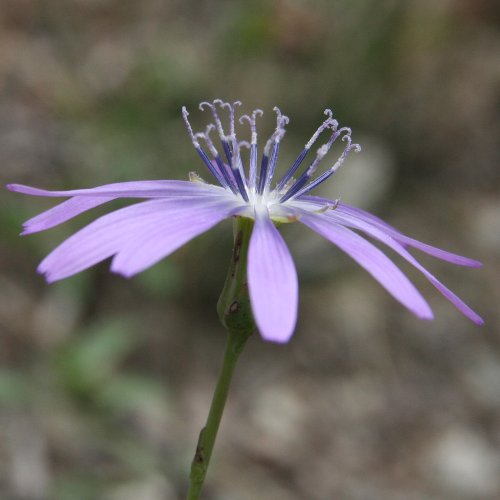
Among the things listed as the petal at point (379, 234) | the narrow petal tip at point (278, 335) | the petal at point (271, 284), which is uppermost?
the petal at point (379, 234)

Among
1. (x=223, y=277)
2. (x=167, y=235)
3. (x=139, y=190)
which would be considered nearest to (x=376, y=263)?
(x=167, y=235)

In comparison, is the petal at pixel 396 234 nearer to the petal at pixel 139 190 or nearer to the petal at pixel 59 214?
the petal at pixel 139 190

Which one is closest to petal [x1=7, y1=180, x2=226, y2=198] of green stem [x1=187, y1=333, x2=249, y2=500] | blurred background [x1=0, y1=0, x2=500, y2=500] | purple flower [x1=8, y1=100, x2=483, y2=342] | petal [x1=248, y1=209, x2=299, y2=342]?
purple flower [x1=8, y1=100, x2=483, y2=342]

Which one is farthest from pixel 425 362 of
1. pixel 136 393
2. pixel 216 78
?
pixel 216 78

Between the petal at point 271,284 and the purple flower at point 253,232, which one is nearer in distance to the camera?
the petal at point 271,284

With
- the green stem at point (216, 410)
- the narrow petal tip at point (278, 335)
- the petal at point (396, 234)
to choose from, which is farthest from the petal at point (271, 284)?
the petal at point (396, 234)

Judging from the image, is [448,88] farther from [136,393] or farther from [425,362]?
[136,393]

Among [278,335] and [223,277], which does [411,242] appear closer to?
[278,335]
